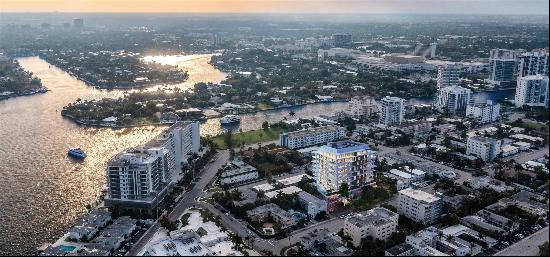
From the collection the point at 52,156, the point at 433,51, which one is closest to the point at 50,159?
the point at 52,156

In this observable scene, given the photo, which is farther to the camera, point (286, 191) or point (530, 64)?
point (530, 64)

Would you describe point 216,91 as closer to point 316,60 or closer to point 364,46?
point 316,60

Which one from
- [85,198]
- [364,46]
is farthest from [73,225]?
[364,46]

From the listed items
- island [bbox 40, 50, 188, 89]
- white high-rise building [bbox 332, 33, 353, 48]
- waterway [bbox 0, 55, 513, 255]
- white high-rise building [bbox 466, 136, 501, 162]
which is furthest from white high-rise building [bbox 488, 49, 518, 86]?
white high-rise building [bbox 332, 33, 353, 48]

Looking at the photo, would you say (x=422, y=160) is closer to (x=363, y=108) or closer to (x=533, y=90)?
(x=363, y=108)

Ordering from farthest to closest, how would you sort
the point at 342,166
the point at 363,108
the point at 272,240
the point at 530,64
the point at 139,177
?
the point at 530,64 → the point at 363,108 → the point at 342,166 → the point at 139,177 → the point at 272,240

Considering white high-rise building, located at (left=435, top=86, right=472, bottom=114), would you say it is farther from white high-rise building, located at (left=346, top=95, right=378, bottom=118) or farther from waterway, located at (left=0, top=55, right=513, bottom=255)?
white high-rise building, located at (left=346, top=95, right=378, bottom=118)

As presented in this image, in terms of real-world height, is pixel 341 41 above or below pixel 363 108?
above
